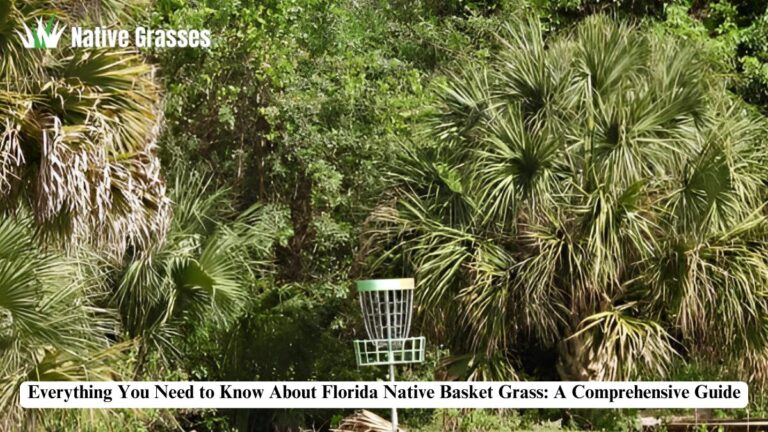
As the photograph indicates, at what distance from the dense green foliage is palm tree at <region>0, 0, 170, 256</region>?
2 cm

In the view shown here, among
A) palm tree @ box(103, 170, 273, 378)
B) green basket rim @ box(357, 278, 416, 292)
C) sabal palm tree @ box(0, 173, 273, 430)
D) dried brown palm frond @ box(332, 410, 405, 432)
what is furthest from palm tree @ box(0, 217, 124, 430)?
dried brown palm frond @ box(332, 410, 405, 432)

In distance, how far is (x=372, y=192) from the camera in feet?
42.9

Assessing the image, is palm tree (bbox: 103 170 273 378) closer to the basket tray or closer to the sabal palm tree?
the sabal palm tree

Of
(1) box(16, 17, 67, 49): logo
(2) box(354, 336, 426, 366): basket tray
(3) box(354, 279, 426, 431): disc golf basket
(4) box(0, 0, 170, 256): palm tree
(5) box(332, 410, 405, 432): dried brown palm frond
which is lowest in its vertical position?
(5) box(332, 410, 405, 432): dried brown palm frond

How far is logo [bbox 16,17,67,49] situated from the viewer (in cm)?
784

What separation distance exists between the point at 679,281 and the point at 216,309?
4598 millimetres

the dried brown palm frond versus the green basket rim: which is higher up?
the green basket rim

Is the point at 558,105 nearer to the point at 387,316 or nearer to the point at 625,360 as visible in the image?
the point at 625,360

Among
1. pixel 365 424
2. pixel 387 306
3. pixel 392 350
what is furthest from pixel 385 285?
pixel 365 424

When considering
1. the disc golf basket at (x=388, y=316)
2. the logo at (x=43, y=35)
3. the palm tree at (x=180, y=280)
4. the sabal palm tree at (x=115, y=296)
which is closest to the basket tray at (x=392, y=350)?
the disc golf basket at (x=388, y=316)

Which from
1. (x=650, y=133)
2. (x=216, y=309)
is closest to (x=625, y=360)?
(x=650, y=133)

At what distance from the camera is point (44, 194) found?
7.61 m

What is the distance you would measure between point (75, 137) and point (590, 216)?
→ 511 cm

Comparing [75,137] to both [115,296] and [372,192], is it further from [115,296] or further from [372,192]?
[372,192]
